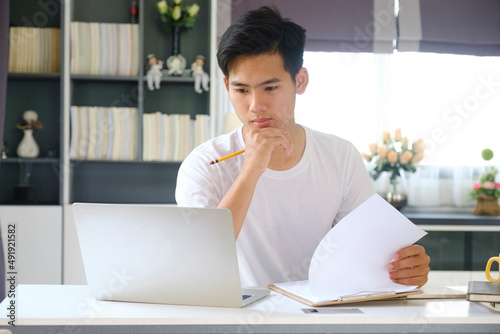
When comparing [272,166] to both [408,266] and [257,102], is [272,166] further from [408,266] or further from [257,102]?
[408,266]

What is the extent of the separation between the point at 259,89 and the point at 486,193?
7.60 ft

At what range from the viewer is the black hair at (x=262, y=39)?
1.57 metres

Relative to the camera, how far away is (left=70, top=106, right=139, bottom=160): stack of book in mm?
3193

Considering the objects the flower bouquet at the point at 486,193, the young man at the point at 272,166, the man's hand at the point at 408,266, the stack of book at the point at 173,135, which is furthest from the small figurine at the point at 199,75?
the man's hand at the point at 408,266

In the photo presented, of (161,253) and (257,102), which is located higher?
(257,102)

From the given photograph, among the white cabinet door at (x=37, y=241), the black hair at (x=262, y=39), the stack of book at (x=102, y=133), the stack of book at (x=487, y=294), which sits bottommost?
the white cabinet door at (x=37, y=241)

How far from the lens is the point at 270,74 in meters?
1.58

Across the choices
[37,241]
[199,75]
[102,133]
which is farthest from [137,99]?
[37,241]

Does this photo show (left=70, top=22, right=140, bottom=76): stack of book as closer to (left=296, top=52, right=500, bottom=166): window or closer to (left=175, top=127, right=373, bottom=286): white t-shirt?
(left=296, top=52, right=500, bottom=166): window

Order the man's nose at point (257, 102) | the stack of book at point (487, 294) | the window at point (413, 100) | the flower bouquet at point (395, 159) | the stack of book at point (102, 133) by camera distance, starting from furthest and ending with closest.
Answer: the window at point (413, 100) → the flower bouquet at point (395, 159) → the stack of book at point (102, 133) → the man's nose at point (257, 102) → the stack of book at point (487, 294)

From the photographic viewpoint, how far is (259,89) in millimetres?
1562

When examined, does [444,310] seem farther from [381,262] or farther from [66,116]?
[66,116]

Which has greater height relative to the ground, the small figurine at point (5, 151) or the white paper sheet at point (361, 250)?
the small figurine at point (5, 151)

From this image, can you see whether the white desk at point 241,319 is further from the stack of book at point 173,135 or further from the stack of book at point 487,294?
the stack of book at point 173,135
